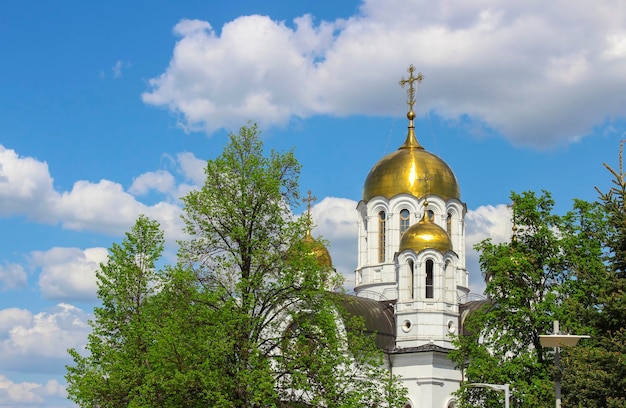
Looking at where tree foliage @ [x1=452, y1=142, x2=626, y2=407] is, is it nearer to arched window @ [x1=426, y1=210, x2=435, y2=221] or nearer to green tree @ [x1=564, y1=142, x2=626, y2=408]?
green tree @ [x1=564, y1=142, x2=626, y2=408]

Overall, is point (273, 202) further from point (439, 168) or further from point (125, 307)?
point (439, 168)

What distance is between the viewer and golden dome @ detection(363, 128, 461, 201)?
52.7 meters

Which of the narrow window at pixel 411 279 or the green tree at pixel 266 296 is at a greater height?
the narrow window at pixel 411 279

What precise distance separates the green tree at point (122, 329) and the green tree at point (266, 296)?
10.0 feet

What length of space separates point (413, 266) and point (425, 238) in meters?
1.40

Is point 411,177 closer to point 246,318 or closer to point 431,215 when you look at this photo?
point 431,215

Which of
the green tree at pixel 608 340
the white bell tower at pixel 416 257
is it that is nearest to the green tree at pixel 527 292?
the green tree at pixel 608 340

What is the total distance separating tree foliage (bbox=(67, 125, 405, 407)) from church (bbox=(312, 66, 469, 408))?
45.7 feet

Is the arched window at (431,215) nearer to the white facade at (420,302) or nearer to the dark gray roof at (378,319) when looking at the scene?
the white facade at (420,302)

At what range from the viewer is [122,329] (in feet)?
105

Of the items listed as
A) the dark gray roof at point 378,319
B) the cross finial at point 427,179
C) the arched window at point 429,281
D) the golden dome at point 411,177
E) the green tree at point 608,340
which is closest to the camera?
the green tree at point 608,340

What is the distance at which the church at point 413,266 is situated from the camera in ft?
154

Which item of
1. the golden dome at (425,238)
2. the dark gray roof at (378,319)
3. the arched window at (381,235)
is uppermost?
the arched window at (381,235)

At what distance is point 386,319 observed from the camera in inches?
1923
